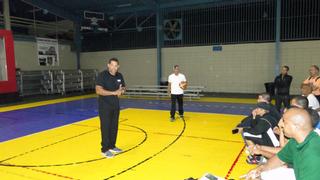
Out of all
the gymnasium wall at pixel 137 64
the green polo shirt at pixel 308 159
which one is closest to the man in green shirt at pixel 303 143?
the green polo shirt at pixel 308 159

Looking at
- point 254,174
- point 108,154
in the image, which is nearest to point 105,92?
point 108,154

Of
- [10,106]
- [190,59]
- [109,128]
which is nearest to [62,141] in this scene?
[109,128]

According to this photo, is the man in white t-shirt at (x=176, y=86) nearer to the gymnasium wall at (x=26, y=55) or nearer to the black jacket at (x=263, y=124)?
the black jacket at (x=263, y=124)

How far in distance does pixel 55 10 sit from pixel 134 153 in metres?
16.5

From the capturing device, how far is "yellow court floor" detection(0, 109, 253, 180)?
525 cm

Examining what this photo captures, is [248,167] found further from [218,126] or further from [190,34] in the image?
[190,34]

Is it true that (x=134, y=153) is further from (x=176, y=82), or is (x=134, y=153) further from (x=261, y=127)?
(x=176, y=82)

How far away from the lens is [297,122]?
2.31m

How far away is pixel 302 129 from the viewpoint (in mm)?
2309

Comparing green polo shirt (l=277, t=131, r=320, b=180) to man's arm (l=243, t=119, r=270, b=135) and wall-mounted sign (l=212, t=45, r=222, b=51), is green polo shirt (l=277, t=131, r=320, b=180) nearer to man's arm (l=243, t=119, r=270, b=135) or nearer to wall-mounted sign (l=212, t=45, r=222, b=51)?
man's arm (l=243, t=119, r=270, b=135)

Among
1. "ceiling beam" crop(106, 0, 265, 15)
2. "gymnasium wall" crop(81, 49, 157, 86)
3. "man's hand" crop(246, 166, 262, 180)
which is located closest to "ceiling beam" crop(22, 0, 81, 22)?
"gymnasium wall" crop(81, 49, 157, 86)

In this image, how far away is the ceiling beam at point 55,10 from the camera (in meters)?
18.5

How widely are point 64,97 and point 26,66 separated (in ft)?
11.6

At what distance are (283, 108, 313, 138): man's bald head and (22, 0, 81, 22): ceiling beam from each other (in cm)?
1892
